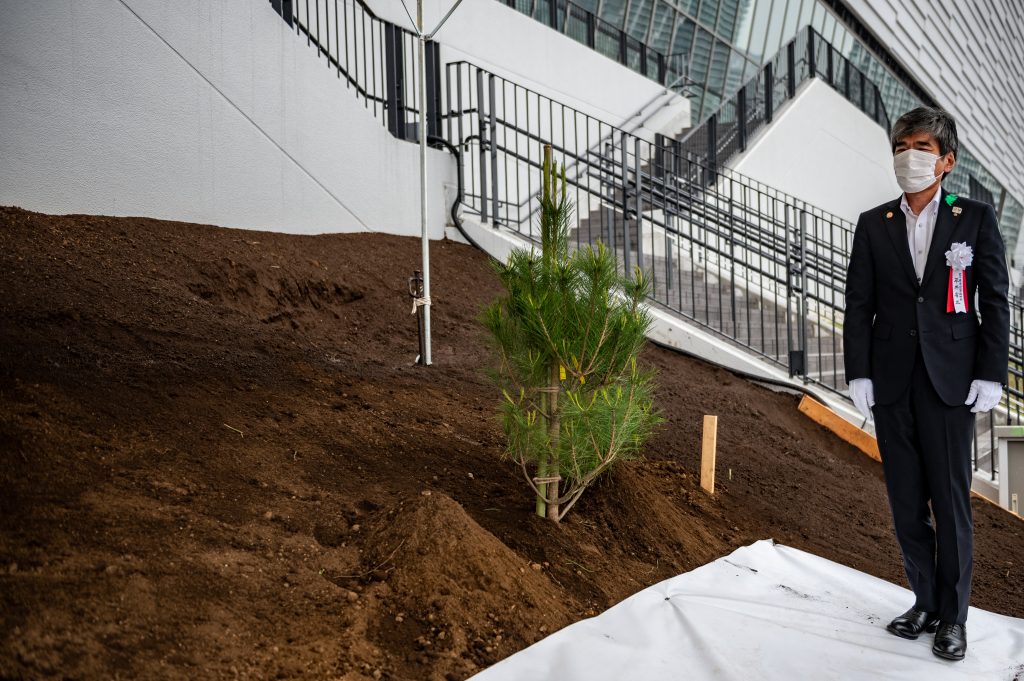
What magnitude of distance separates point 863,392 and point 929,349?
0.28m

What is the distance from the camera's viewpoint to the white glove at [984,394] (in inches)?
110

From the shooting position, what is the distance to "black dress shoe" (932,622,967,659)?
2.77 m

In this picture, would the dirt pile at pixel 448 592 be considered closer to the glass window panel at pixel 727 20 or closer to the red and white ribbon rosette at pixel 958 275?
the red and white ribbon rosette at pixel 958 275

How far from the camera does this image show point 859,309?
310 centimetres

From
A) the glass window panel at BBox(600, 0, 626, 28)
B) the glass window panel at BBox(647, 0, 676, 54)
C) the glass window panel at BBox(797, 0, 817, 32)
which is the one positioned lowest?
the glass window panel at BBox(600, 0, 626, 28)

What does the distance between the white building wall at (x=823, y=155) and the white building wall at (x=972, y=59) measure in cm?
395

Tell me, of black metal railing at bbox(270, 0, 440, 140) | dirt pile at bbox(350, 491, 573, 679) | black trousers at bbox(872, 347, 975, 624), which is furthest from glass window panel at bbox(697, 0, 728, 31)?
dirt pile at bbox(350, 491, 573, 679)

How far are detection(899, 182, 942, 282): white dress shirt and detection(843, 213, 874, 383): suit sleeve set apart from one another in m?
0.15

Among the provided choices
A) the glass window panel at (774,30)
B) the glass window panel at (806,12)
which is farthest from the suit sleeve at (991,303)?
the glass window panel at (806,12)

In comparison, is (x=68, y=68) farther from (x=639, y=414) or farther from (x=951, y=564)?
(x=951, y=564)

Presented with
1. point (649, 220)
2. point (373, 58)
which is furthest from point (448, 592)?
point (373, 58)

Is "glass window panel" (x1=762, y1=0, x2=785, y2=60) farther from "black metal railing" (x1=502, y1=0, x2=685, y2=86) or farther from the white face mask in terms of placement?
the white face mask

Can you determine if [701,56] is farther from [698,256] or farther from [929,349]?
[929,349]

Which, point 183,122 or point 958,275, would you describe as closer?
point 958,275
